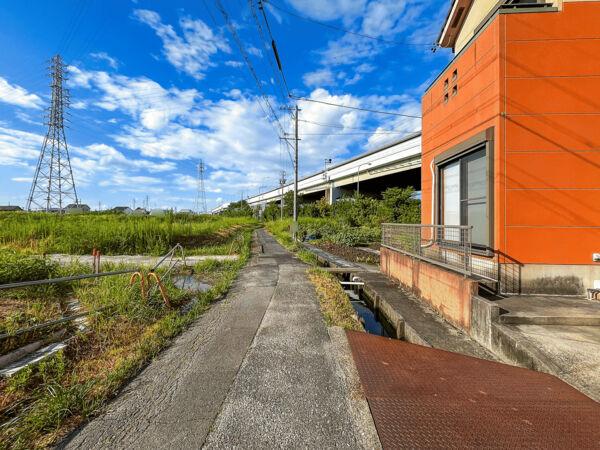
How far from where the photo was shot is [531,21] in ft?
16.7

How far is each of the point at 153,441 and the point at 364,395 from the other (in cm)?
194

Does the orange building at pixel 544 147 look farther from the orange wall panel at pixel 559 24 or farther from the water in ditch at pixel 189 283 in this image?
the water in ditch at pixel 189 283

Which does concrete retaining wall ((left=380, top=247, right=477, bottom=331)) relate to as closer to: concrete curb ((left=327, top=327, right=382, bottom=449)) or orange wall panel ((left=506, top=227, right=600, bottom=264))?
orange wall panel ((left=506, top=227, right=600, bottom=264))

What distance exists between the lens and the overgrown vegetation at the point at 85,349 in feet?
7.50

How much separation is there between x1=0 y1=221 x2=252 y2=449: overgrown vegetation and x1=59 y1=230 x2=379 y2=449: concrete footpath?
0.69 feet

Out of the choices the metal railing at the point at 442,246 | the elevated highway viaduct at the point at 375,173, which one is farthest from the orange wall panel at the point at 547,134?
the elevated highway viaduct at the point at 375,173

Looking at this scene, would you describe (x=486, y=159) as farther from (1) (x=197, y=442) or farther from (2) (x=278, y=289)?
(1) (x=197, y=442)

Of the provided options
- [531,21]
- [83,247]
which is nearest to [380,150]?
[531,21]

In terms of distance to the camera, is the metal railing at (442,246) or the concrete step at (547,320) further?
the metal railing at (442,246)

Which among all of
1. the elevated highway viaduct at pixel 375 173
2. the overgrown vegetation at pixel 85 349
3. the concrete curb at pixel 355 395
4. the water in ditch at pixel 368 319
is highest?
the elevated highway viaduct at pixel 375 173

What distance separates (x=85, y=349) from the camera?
357cm

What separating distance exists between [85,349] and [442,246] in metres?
6.59

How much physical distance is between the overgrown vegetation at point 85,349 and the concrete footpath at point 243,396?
0.21 meters

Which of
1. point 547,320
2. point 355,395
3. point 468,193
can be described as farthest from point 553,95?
point 355,395
